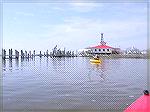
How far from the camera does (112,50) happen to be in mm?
105062

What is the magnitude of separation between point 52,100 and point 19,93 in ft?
10.5

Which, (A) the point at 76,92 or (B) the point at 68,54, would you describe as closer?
(A) the point at 76,92

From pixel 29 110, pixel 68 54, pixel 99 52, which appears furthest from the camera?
pixel 68 54

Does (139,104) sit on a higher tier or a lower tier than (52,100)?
higher

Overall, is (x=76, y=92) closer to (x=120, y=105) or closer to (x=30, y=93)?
(x=30, y=93)

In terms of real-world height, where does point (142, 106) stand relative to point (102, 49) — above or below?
below

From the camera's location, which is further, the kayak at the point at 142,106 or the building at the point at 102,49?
the building at the point at 102,49

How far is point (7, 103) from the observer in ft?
47.0

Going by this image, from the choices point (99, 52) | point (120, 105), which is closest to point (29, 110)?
point (120, 105)

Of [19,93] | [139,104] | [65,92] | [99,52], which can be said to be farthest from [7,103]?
[99,52]

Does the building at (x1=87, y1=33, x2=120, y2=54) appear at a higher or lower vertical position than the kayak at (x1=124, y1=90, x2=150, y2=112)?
higher

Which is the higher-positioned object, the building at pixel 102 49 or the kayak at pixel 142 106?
the building at pixel 102 49

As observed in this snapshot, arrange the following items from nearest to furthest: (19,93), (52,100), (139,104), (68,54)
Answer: (139,104) → (52,100) → (19,93) → (68,54)

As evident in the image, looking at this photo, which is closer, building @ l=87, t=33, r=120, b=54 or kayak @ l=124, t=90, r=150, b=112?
kayak @ l=124, t=90, r=150, b=112
